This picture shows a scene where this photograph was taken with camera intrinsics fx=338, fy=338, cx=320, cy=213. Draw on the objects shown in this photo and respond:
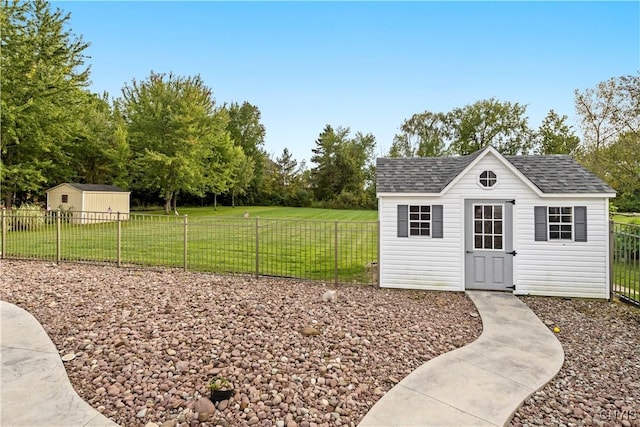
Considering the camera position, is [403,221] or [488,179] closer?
[488,179]

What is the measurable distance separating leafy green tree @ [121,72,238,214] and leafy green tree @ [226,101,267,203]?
1415 centimetres

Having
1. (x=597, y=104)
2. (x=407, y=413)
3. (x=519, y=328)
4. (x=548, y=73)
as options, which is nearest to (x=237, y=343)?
(x=407, y=413)

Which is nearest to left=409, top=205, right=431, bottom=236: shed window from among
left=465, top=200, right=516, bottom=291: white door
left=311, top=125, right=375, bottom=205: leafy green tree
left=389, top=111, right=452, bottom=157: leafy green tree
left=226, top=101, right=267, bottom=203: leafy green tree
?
left=465, top=200, right=516, bottom=291: white door

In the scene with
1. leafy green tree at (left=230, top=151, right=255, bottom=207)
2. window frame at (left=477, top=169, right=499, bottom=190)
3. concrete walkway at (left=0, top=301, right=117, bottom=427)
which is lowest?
concrete walkway at (left=0, top=301, right=117, bottom=427)

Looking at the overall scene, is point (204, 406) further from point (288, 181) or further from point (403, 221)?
point (288, 181)

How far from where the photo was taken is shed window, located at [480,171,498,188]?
8.12 meters

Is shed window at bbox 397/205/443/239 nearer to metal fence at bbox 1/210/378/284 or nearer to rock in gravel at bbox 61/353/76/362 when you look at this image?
metal fence at bbox 1/210/378/284

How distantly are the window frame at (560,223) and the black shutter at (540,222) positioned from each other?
9 cm

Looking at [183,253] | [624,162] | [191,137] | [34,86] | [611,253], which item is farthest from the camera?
[191,137]

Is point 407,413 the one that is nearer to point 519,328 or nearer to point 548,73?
point 519,328

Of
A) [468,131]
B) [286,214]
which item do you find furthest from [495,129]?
[286,214]

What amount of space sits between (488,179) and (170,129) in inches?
986

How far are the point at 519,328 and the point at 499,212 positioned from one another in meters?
3.17

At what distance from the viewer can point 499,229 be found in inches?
322
